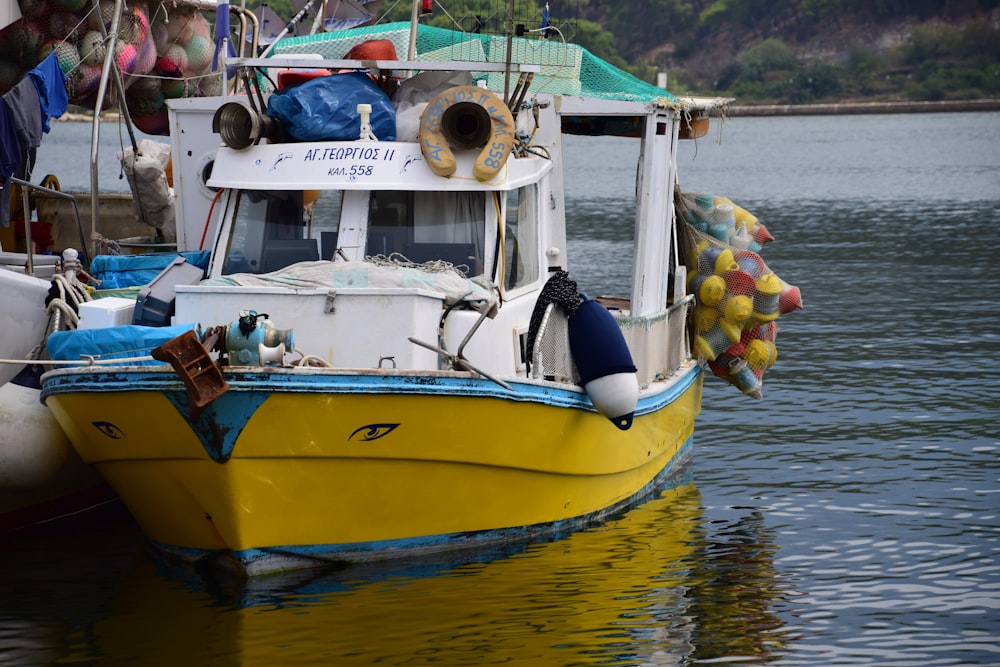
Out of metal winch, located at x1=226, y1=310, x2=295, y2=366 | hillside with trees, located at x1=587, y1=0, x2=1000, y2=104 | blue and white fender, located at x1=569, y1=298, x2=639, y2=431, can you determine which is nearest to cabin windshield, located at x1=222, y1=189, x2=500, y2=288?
blue and white fender, located at x1=569, y1=298, x2=639, y2=431

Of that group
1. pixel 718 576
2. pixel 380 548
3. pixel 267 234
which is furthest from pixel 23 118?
pixel 718 576

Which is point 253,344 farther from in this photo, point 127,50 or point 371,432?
point 127,50

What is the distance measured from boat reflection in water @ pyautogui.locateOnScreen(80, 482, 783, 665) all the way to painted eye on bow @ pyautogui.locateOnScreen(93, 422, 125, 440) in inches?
47.3

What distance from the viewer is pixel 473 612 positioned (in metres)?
9.48

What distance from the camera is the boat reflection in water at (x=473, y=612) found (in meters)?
8.93

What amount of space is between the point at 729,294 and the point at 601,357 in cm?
362

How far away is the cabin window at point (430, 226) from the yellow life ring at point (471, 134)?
32cm

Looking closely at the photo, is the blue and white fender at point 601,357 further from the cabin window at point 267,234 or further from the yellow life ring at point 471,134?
the cabin window at point 267,234

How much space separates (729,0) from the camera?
133125 millimetres

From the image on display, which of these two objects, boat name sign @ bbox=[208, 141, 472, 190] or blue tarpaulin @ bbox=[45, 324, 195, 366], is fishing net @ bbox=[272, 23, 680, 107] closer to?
boat name sign @ bbox=[208, 141, 472, 190]

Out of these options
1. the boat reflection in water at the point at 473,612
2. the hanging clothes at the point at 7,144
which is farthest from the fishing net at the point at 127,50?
the boat reflection in water at the point at 473,612

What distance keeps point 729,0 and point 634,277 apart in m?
126

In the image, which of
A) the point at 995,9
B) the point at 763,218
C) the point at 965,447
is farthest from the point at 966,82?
the point at 965,447

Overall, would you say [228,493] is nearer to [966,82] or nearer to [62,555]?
[62,555]
